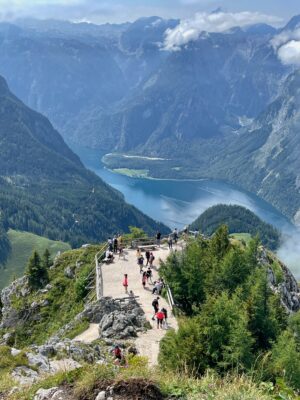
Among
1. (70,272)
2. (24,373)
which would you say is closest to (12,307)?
(70,272)

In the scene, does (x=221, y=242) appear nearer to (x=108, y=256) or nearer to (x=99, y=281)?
(x=99, y=281)

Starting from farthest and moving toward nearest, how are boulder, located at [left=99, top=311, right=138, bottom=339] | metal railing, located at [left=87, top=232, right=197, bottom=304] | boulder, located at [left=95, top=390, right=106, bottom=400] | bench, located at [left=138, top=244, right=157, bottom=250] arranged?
bench, located at [left=138, top=244, right=157, bottom=250]
metal railing, located at [left=87, top=232, right=197, bottom=304]
boulder, located at [left=99, top=311, right=138, bottom=339]
boulder, located at [left=95, top=390, right=106, bottom=400]

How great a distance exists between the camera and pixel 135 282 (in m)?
61.0

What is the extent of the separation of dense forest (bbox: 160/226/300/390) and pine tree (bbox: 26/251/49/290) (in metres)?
24.4

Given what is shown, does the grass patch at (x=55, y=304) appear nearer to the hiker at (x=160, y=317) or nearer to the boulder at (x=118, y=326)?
the boulder at (x=118, y=326)

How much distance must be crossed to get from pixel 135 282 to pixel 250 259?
13353mm

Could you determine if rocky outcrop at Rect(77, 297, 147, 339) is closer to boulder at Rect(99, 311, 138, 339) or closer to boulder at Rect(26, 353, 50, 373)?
boulder at Rect(99, 311, 138, 339)

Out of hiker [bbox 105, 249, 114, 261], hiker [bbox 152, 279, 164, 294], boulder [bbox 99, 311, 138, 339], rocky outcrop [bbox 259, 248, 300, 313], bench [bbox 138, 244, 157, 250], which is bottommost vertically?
boulder [bbox 99, 311, 138, 339]

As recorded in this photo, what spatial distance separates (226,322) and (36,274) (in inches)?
1916

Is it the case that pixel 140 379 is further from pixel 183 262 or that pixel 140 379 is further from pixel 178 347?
pixel 183 262

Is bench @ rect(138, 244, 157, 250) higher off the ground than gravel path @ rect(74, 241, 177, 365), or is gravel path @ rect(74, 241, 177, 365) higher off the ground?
bench @ rect(138, 244, 157, 250)

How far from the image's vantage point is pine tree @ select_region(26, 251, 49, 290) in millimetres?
74844

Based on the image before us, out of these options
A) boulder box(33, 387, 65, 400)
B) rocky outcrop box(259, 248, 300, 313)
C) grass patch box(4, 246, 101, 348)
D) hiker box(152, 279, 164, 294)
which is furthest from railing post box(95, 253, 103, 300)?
boulder box(33, 387, 65, 400)

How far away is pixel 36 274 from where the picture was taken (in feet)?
249
